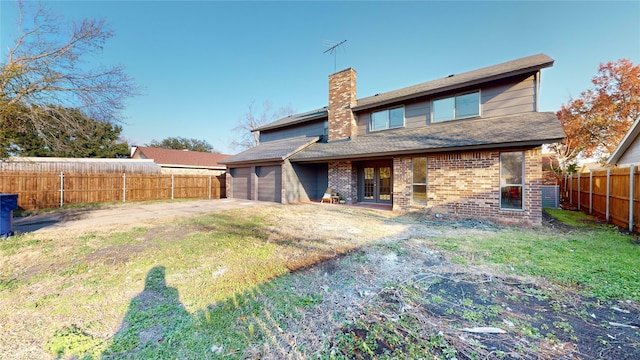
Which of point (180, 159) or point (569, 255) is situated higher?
point (180, 159)

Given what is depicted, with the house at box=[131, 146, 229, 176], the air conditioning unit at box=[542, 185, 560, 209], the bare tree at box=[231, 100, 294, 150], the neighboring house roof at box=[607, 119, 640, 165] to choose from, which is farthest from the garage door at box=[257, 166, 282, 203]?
the bare tree at box=[231, 100, 294, 150]

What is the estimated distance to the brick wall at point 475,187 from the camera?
739 centimetres

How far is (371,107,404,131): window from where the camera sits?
38.2ft

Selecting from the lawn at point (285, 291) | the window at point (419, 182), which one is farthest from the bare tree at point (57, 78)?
the window at point (419, 182)

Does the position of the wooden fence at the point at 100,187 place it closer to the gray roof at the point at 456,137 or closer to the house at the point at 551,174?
the gray roof at the point at 456,137

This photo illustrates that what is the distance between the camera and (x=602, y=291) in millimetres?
3166

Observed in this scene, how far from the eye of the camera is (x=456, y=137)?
856cm

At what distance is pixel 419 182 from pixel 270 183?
25.6 ft

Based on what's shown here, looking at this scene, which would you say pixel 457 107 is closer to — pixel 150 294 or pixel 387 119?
pixel 387 119

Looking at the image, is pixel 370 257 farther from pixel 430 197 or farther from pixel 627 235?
pixel 627 235

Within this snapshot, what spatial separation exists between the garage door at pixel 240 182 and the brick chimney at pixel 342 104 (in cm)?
574

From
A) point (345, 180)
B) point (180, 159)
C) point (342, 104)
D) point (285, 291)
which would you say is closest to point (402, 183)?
point (345, 180)

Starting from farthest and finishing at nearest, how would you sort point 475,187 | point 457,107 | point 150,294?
point 457,107, point 475,187, point 150,294

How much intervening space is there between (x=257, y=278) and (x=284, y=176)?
9.19 meters
